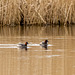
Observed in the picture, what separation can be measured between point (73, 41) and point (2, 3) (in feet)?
25.4

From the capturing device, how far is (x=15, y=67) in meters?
9.80

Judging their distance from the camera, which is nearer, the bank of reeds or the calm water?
the calm water

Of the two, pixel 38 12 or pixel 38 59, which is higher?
pixel 38 12

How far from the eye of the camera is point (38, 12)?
22.6 metres

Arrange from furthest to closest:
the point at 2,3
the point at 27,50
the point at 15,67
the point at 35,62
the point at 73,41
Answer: the point at 2,3
the point at 73,41
the point at 27,50
the point at 35,62
the point at 15,67

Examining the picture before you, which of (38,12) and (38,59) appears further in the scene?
(38,12)

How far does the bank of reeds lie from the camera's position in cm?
2225

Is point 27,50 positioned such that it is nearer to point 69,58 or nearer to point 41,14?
point 69,58

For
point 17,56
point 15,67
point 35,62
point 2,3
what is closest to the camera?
point 15,67

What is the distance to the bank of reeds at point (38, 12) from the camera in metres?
22.2

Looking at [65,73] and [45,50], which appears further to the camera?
[45,50]

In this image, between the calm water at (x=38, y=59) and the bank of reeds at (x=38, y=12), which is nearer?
the calm water at (x=38, y=59)

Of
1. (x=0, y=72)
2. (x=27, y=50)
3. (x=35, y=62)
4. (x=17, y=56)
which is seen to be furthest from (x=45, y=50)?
(x=0, y=72)

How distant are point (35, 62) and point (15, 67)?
812 mm
